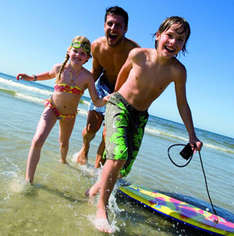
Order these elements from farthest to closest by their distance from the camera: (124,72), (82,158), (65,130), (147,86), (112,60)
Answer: (82,158) → (112,60) → (65,130) → (124,72) → (147,86)

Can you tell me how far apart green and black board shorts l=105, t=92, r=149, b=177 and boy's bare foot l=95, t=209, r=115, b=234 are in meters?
0.50

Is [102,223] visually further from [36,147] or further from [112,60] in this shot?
[112,60]

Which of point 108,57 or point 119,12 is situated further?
point 108,57

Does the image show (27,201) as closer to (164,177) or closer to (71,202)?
(71,202)

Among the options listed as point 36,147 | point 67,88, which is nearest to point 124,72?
point 67,88

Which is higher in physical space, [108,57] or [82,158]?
[108,57]

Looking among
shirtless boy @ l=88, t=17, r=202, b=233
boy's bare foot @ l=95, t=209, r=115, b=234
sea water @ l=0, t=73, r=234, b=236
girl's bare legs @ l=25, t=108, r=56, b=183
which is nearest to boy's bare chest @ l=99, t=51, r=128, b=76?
shirtless boy @ l=88, t=17, r=202, b=233

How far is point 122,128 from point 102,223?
903mm

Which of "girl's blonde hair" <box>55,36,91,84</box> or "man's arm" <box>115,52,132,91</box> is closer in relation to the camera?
"man's arm" <box>115,52,132,91</box>

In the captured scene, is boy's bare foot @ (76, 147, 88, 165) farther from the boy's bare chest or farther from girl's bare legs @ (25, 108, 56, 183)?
the boy's bare chest

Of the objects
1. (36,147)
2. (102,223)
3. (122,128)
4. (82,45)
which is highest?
(82,45)

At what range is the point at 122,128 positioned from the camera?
250 cm

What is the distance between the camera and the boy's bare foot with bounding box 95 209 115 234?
2.09 meters

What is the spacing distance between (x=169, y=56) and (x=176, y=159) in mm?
4600
